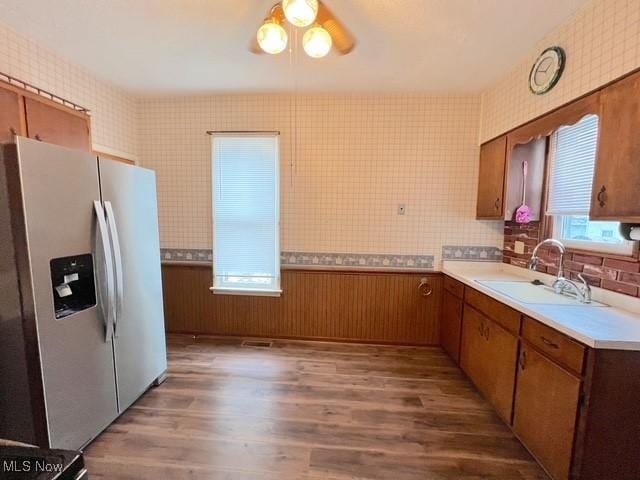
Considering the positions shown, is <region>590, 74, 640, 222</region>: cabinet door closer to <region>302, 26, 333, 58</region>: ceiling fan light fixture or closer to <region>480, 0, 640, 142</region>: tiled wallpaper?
<region>480, 0, 640, 142</region>: tiled wallpaper

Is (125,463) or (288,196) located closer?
(125,463)

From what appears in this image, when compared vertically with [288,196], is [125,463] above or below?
below

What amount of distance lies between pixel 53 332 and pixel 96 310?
245 millimetres

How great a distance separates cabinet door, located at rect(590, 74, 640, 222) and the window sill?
8.32 feet

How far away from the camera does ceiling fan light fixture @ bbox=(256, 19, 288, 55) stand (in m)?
1.45

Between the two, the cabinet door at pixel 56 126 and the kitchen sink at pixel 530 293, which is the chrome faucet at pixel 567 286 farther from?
the cabinet door at pixel 56 126

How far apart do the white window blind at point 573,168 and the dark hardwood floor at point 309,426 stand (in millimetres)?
1560

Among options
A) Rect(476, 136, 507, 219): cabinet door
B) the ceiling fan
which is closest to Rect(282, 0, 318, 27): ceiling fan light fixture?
the ceiling fan

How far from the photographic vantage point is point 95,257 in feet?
5.38

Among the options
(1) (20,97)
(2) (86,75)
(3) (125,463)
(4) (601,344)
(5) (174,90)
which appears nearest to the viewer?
(4) (601,344)

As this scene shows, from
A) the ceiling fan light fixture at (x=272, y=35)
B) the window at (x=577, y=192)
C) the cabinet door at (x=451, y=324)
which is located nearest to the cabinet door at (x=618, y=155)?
the window at (x=577, y=192)

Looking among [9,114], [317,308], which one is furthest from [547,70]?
[9,114]

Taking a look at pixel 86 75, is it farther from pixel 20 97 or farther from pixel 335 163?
pixel 335 163

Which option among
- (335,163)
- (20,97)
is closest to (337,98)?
(335,163)
